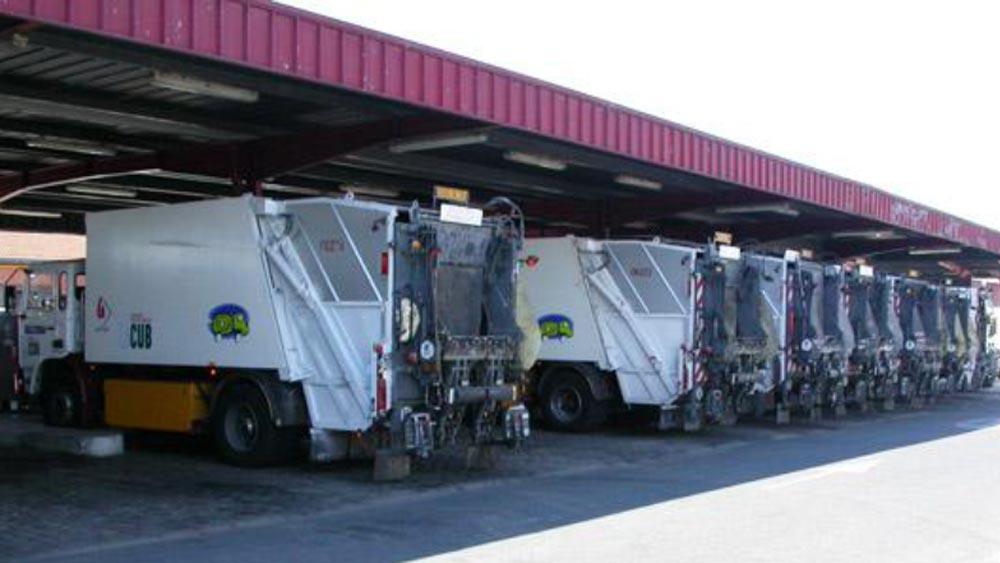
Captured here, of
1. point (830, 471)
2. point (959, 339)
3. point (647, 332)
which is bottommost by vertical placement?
point (830, 471)

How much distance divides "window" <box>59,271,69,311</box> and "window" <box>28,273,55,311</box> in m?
0.17

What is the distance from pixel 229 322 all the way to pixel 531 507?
4530 millimetres

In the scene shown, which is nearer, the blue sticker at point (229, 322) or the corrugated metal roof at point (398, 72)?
the corrugated metal roof at point (398, 72)

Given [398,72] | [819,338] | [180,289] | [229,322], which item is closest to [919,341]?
[819,338]

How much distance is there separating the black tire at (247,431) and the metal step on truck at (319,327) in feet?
0.06

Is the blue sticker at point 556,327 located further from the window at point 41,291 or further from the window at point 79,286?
the window at point 41,291

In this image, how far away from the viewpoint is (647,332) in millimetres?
17156

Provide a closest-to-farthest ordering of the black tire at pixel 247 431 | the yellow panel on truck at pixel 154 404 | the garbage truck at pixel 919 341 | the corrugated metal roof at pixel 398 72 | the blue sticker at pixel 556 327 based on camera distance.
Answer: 1. the corrugated metal roof at pixel 398 72
2. the black tire at pixel 247 431
3. the yellow panel on truck at pixel 154 404
4. the blue sticker at pixel 556 327
5. the garbage truck at pixel 919 341

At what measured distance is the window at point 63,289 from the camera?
1590 centimetres

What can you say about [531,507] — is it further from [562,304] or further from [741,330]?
[741,330]

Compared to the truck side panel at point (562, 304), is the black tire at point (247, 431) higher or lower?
lower

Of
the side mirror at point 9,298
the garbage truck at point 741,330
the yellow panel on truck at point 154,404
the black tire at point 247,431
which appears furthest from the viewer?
the side mirror at point 9,298

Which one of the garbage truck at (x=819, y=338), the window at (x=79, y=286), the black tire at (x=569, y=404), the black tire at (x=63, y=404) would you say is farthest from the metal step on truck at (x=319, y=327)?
the garbage truck at (x=819, y=338)

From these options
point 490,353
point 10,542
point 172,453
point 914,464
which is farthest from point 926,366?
point 10,542
